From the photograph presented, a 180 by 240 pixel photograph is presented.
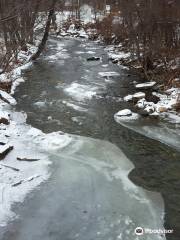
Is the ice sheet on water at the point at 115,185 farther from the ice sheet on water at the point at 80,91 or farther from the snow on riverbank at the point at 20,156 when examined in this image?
the ice sheet on water at the point at 80,91

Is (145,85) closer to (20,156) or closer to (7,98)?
(7,98)

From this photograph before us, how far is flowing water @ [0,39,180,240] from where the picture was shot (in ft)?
21.0

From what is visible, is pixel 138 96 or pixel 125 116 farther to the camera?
pixel 138 96

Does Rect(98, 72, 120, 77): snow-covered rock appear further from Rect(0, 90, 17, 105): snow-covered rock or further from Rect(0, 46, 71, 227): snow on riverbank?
Rect(0, 46, 71, 227): snow on riverbank

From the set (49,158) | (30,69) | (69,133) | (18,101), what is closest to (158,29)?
(30,69)

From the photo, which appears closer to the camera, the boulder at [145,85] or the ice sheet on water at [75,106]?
the ice sheet on water at [75,106]

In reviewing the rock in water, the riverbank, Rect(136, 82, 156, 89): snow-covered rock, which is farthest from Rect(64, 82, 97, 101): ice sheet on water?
the rock in water

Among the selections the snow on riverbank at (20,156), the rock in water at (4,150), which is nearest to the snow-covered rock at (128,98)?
the snow on riverbank at (20,156)

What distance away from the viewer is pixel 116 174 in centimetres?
825

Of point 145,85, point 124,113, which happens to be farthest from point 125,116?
point 145,85

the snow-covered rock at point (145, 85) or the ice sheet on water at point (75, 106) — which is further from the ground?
the snow-covered rock at point (145, 85)

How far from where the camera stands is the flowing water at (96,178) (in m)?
6.41

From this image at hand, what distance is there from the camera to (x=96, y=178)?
26.5 ft

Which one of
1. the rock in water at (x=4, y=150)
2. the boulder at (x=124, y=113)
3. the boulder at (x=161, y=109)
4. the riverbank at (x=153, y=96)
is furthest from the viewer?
the boulder at (x=161, y=109)
